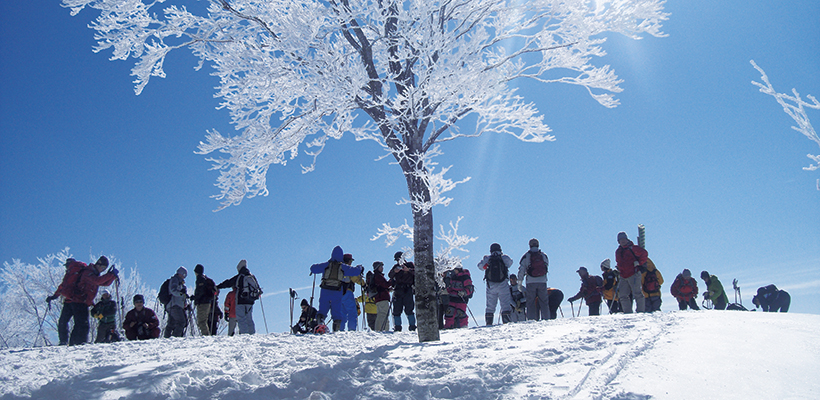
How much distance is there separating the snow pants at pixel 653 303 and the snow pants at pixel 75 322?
38.2ft

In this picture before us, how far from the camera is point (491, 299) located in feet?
32.3

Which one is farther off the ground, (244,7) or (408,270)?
(244,7)

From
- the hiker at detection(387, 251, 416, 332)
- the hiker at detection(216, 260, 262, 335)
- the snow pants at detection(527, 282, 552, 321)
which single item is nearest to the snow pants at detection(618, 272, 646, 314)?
the snow pants at detection(527, 282, 552, 321)

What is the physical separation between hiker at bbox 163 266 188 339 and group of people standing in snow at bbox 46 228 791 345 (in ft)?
0.06

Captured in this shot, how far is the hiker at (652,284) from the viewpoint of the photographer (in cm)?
1016

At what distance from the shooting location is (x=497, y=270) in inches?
379

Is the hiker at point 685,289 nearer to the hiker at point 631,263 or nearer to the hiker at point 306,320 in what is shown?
the hiker at point 631,263

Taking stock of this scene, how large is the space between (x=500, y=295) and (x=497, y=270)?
607mm

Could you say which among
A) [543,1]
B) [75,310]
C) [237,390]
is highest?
[543,1]

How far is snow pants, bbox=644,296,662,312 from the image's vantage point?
400 inches

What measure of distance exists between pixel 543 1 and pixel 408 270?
6117 mm

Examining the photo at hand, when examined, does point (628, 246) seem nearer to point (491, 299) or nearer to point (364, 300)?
point (491, 299)

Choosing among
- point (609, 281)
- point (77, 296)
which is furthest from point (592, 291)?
point (77, 296)

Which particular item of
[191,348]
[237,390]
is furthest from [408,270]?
[237,390]
